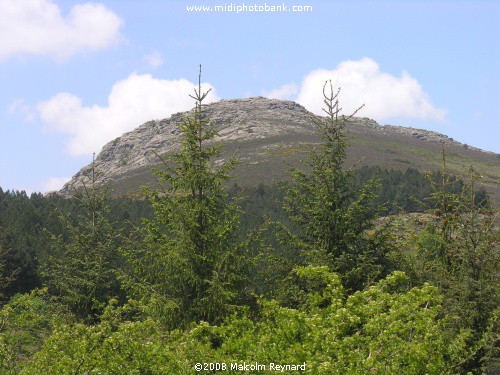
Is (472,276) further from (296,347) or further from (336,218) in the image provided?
(296,347)

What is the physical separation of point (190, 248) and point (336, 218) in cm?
464

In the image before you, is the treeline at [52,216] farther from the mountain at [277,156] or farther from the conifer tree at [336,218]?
the mountain at [277,156]

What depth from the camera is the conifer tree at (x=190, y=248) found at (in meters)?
14.9

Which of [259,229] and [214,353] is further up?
[259,229]

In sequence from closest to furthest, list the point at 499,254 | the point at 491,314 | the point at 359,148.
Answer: the point at 491,314 → the point at 499,254 → the point at 359,148

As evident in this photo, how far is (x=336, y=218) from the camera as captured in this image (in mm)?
16469

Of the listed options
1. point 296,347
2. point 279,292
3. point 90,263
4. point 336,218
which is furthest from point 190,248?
point 90,263

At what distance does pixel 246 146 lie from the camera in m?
154

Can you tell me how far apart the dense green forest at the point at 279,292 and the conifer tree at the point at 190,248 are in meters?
0.04

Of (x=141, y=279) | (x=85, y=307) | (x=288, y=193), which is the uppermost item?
(x=288, y=193)

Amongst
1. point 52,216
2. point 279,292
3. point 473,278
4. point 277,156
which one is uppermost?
point 277,156

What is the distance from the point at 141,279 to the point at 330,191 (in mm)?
6379

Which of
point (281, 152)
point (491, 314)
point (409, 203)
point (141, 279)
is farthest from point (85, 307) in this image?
point (281, 152)

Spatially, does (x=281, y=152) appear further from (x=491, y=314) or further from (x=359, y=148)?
(x=491, y=314)
